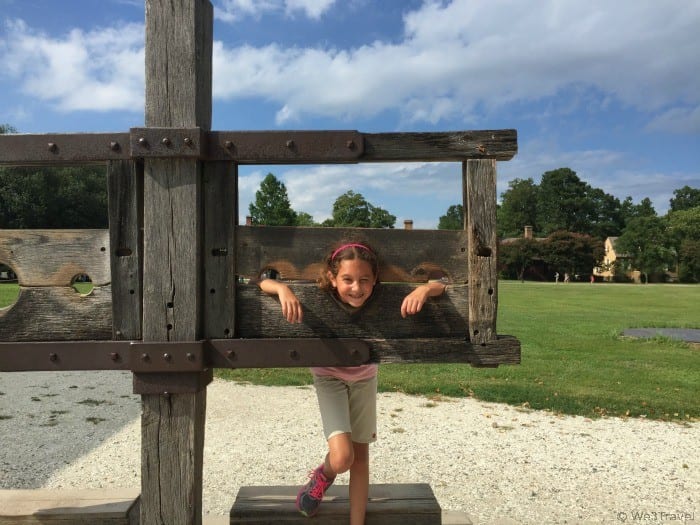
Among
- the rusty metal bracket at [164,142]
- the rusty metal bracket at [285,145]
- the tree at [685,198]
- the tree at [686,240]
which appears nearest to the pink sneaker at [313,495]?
the rusty metal bracket at [285,145]

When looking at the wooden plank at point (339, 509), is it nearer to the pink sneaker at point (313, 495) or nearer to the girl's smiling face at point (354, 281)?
Answer: the pink sneaker at point (313, 495)

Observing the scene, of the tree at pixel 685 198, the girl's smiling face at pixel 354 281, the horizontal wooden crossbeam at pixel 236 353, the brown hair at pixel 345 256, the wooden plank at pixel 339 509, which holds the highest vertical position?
the tree at pixel 685 198

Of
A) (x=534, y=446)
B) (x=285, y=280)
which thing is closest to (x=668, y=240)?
(x=534, y=446)

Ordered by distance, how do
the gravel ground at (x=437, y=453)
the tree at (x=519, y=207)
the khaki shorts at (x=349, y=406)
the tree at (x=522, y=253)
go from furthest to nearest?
the tree at (x=519, y=207) → the tree at (x=522, y=253) → the gravel ground at (x=437, y=453) → the khaki shorts at (x=349, y=406)

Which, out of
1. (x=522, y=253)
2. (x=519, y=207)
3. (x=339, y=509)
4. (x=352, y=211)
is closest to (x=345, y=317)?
(x=339, y=509)

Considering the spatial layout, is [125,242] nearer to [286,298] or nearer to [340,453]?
[286,298]

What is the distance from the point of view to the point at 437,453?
535cm

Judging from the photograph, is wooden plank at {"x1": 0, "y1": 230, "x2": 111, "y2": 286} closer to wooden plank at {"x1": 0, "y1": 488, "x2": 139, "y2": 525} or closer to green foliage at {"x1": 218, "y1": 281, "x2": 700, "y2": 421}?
wooden plank at {"x1": 0, "y1": 488, "x2": 139, "y2": 525}

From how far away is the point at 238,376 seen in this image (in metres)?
8.97

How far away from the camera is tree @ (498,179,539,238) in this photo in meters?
85.0

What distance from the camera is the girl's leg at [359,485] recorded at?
9.16 feet

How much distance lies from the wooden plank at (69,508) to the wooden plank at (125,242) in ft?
→ 3.55

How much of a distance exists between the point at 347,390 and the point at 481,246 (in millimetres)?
1042

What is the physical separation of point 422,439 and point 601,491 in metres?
1.79
